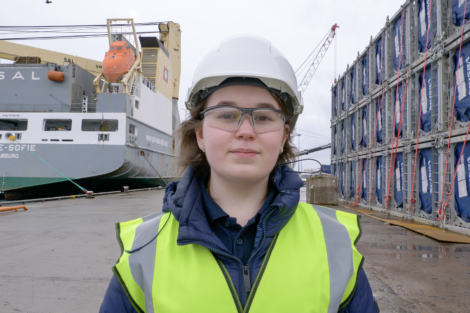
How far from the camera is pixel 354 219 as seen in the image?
154 cm

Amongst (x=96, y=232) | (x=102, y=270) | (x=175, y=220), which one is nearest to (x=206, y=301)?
(x=175, y=220)

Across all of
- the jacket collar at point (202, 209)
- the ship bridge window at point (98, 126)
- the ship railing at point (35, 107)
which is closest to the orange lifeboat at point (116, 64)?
the ship bridge window at point (98, 126)

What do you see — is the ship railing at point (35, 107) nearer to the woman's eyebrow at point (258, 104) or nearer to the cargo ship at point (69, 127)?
the cargo ship at point (69, 127)

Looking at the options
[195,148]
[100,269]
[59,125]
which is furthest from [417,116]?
[59,125]

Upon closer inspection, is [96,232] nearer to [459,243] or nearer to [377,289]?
[377,289]

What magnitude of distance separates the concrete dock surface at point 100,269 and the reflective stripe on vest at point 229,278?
1.82m

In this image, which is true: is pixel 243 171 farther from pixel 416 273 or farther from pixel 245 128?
pixel 416 273

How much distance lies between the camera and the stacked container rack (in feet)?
20.1

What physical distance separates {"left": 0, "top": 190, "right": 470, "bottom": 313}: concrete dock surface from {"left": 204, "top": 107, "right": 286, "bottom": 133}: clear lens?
2175 mm

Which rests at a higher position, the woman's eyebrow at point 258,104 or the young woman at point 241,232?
the woman's eyebrow at point 258,104

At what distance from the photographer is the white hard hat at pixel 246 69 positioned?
4.77ft

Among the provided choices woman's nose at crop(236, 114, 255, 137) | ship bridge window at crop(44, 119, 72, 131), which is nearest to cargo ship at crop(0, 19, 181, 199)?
ship bridge window at crop(44, 119, 72, 131)

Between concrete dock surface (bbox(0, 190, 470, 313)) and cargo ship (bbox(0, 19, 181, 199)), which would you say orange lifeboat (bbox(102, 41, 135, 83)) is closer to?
cargo ship (bbox(0, 19, 181, 199))

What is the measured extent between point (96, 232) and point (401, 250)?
5.25 meters
